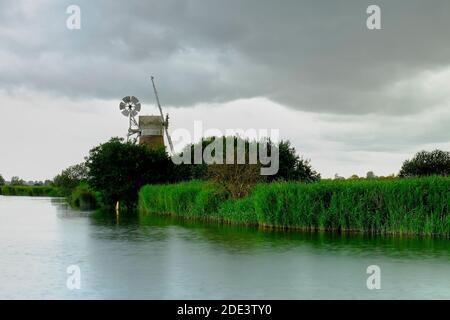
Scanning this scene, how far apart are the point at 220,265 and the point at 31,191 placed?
70591 mm

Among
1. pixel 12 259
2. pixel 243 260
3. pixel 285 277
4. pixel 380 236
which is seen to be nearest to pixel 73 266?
pixel 12 259

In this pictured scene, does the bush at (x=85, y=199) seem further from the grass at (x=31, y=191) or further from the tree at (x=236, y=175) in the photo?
the grass at (x=31, y=191)

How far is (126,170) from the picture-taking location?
134ft

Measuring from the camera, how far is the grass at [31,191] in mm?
77812

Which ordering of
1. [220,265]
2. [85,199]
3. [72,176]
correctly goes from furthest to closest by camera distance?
1. [72,176]
2. [85,199]
3. [220,265]

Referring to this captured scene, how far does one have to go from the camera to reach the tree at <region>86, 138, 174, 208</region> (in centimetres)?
4088

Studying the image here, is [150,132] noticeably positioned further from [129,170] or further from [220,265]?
[220,265]

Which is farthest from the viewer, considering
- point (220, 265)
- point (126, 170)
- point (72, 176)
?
point (72, 176)

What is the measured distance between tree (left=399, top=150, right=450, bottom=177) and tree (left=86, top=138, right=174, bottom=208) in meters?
14.0

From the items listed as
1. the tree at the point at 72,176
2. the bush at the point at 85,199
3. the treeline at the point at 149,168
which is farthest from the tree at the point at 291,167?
the tree at the point at 72,176

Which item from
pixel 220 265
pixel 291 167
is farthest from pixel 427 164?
pixel 220 265

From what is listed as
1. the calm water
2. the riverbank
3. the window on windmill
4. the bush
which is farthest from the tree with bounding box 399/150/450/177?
the window on windmill
